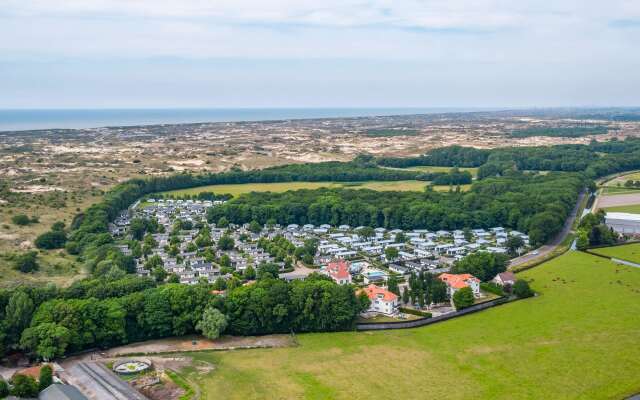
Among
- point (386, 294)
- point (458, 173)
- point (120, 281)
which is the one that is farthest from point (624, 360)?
point (458, 173)

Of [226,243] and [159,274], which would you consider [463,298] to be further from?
[226,243]

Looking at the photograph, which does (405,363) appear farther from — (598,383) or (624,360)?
(624,360)

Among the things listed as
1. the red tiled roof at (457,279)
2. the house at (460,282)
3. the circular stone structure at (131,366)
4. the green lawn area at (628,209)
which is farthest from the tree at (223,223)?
the green lawn area at (628,209)

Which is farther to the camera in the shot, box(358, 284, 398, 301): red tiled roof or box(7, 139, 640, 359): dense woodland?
box(358, 284, 398, 301): red tiled roof

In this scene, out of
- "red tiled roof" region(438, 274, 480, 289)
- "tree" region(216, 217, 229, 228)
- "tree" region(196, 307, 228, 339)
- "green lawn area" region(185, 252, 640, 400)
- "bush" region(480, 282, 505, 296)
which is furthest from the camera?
"tree" region(216, 217, 229, 228)

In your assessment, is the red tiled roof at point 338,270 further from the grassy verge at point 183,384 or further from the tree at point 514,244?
the grassy verge at point 183,384

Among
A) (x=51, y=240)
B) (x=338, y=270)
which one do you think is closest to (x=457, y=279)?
(x=338, y=270)

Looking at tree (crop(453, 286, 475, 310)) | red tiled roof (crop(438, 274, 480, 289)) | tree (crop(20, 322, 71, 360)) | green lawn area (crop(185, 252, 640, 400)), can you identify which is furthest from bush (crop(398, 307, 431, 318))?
tree (crop(20, 322, 71, 360))

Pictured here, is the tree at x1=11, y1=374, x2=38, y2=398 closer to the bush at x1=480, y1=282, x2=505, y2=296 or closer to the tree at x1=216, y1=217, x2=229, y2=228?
the bush at x1=480, y1=282, x2=505, y2=296
